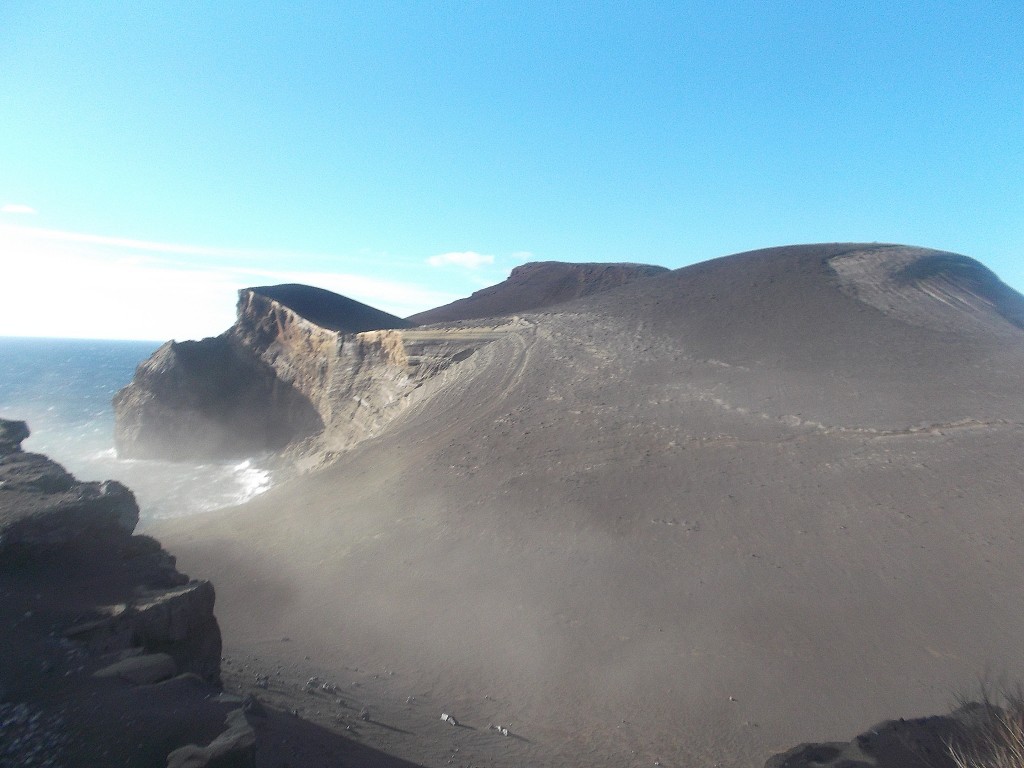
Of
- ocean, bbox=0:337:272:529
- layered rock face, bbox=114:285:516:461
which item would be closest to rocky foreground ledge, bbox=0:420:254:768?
ocean, bbox=0:337:272:529

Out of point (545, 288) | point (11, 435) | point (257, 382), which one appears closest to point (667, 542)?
point (11, 435)

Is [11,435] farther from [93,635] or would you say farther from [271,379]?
[271,379]

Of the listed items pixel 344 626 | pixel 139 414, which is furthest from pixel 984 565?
pixel 139 414

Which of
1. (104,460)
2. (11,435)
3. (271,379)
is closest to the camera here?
(11,435)

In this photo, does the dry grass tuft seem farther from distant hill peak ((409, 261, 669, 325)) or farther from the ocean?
distant hill peak ((409, 261, 669, 325))

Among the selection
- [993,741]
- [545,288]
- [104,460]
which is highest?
[545,288]

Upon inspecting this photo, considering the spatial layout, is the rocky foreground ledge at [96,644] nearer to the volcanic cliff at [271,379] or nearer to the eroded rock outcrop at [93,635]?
the eroded rock outcrop at [93,635]
